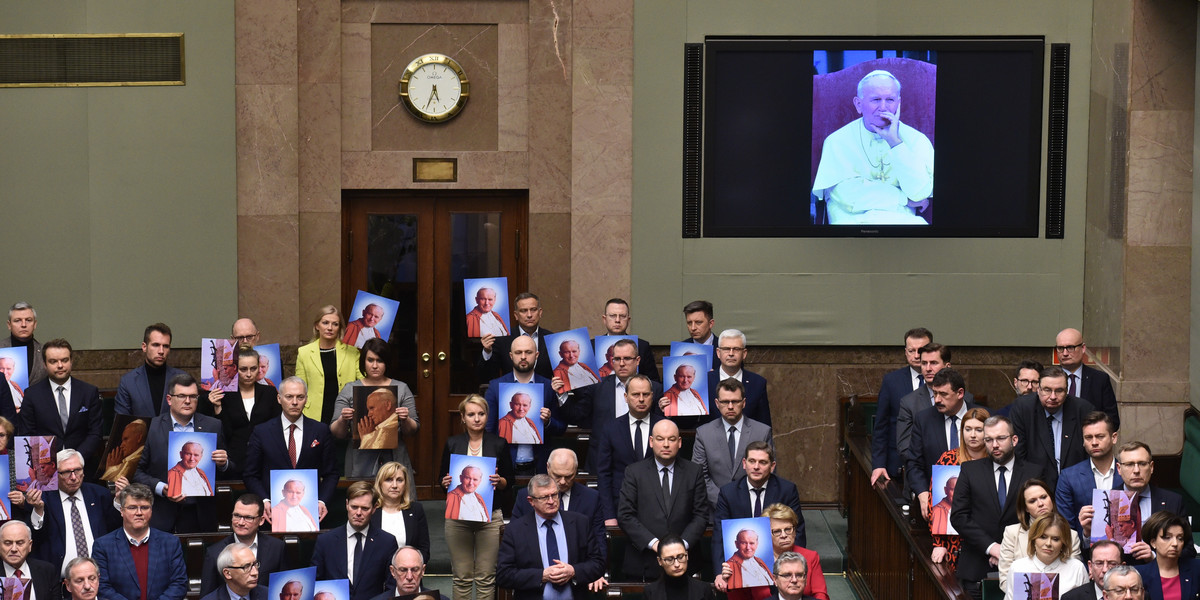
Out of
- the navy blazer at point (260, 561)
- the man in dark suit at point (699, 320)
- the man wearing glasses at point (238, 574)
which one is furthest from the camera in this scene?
the man in dark suit at point (699, 320)

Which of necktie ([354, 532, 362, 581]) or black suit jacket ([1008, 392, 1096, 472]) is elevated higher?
black suit jacket ([1008, 392, 1096, 472])

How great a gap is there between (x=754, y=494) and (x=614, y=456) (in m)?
1.03

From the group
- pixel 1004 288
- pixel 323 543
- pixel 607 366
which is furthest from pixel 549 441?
pixel 1004 288

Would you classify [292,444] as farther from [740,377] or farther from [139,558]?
[740,377]

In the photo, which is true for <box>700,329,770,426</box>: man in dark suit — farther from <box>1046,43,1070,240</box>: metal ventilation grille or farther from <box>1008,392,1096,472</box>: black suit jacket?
<box>1046,43,1070,240</box>: metal ventilation grille

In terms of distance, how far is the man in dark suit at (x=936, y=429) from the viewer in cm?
880

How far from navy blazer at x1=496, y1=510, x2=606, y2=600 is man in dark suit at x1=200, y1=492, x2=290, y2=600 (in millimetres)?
1173

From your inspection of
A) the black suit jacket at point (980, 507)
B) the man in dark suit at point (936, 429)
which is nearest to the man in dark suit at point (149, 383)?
the man in dark suit at point (936, 429)

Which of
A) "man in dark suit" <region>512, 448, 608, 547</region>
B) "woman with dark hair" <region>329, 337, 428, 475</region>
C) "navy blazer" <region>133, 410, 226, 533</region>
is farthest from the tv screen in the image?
"navy blazer" <region>133, 410, 226, 533</region>

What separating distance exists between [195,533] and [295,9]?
462 cm

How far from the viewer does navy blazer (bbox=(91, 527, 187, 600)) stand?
797cm

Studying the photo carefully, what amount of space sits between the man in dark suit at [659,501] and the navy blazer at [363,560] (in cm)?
131

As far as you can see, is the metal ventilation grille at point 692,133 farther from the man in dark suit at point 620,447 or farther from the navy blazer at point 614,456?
the navy blazer at point 614,456

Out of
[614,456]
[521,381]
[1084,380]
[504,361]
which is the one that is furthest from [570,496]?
[1084,380]
